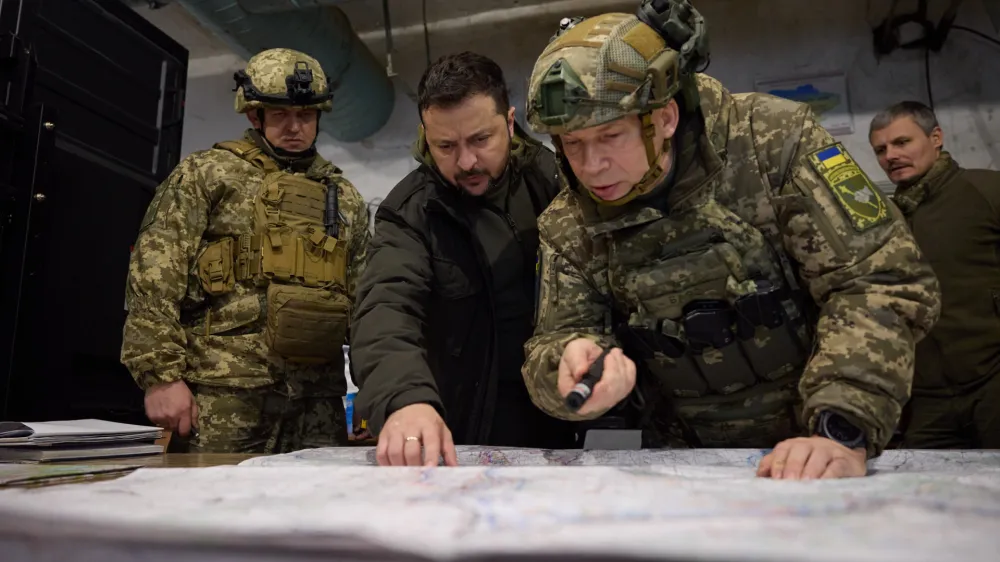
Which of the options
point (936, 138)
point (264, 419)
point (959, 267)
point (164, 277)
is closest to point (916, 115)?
point (936, 138)

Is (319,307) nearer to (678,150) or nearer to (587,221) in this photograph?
(587,221)

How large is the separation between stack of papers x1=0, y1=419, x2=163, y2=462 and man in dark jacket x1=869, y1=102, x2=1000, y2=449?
2.20m

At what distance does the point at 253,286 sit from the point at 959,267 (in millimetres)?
2168

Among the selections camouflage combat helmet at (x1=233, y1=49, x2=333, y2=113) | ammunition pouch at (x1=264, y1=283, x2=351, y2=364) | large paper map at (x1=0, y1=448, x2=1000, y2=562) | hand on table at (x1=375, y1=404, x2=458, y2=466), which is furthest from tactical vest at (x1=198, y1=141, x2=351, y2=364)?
large paper map at (x1=0, y1=448, x2=1000, y2=562)

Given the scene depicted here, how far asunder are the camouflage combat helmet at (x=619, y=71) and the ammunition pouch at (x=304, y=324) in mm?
885

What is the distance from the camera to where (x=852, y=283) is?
927mm

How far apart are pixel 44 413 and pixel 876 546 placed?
6.10ft

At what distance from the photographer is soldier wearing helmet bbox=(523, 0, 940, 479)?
2.95 ft

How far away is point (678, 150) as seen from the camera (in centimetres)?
109

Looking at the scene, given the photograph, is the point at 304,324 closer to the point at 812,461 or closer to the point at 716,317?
the point at 716,317

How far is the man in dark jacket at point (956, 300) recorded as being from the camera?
83.5 inches

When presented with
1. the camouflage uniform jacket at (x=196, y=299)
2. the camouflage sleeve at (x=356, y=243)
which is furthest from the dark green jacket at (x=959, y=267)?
the camouflage uniform jacket at (x=196, y=299)

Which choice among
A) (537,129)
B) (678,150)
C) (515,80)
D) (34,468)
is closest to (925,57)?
(515,80)

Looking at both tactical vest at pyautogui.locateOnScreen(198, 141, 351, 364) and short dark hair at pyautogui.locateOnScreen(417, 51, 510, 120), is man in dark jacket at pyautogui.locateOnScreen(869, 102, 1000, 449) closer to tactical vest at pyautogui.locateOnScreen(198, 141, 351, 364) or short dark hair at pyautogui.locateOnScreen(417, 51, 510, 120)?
short dark hair at pyautogui.locateOnScreen(417, 51, 510, 120)
